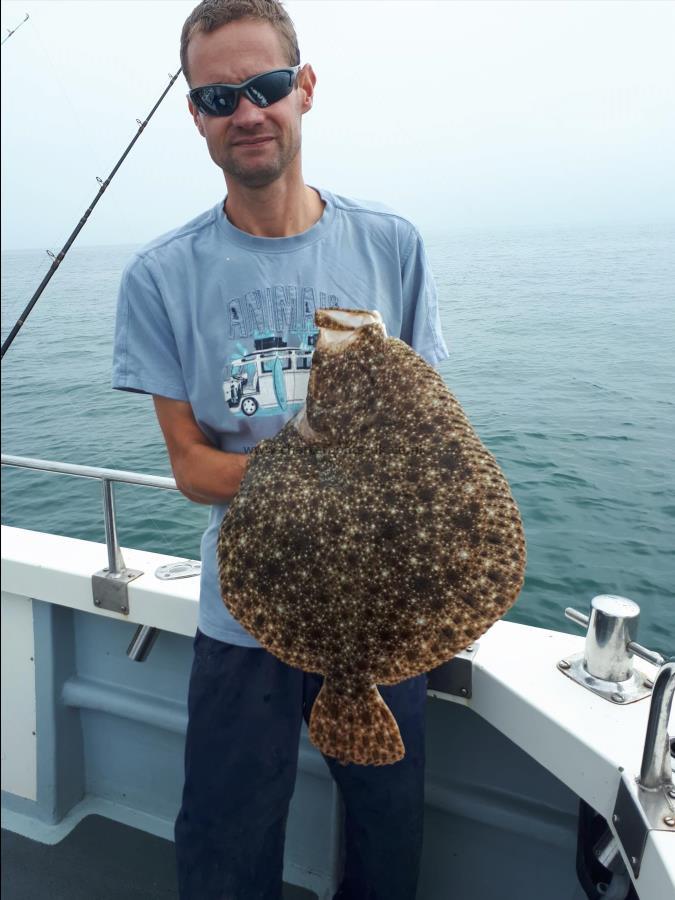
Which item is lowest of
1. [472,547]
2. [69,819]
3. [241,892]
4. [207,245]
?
[69,819]

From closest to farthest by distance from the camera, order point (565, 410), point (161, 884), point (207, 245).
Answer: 1. point (207, 245)
2. point (161, 884)
3. point (565, 410)

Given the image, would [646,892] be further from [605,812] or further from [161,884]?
[161,884]

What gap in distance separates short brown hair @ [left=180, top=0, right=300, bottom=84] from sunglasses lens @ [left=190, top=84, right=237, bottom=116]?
0.50 ft

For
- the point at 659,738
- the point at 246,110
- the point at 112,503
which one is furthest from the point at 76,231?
the point at 659,738

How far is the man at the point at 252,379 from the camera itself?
76.4 inches

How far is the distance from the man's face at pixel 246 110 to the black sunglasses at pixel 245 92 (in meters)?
0.02

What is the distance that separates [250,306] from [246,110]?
0.50 m

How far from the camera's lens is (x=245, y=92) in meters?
1.71

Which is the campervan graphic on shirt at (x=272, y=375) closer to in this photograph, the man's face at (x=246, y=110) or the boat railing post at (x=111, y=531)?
the man's face at (x=246, y=110)

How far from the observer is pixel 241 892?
6.93 feet

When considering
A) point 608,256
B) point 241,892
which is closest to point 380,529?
point 241,892

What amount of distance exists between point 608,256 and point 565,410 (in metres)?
0.74

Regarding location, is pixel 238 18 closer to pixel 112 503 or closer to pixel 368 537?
pixel 368 537

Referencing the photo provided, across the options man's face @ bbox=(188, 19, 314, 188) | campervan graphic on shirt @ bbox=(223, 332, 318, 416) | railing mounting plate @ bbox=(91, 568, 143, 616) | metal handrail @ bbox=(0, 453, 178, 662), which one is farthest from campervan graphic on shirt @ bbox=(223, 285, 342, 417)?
railing mounting plate @ bbox=(91, 568, 143, 616)
